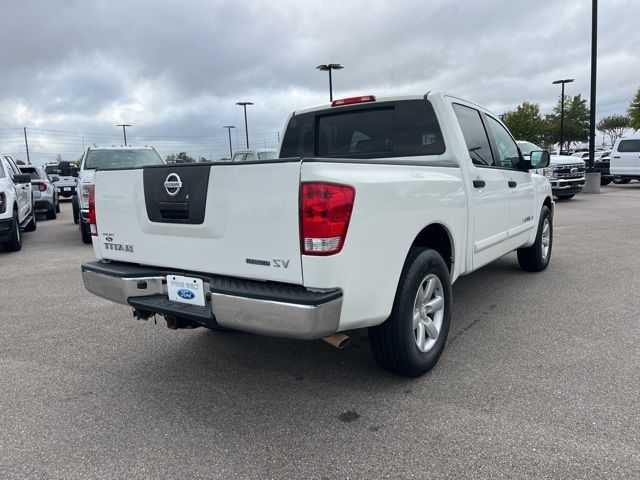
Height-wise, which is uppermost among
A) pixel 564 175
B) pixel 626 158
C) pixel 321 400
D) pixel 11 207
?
pixel 626 158

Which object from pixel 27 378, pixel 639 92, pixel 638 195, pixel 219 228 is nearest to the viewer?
pixel 219 228

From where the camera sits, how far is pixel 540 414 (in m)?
2.87

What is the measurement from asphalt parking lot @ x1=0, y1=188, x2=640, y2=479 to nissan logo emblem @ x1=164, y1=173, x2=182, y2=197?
1294 mm

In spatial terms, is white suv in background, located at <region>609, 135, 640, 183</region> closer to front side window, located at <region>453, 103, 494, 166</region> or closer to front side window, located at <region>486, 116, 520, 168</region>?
front side window, located at <region>486, 116, 520, 168</region>

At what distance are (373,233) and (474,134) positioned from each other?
224cm

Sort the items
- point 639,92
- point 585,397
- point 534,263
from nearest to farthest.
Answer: point 585,397
point 534,263
point 639,92

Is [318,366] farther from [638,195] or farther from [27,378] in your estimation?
[638,195]

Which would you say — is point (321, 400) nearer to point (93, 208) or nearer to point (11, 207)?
point (93, 208)

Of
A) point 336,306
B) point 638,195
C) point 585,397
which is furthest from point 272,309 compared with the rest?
point 638,195

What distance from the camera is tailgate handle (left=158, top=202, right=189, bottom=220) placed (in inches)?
117

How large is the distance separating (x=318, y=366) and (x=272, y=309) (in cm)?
123

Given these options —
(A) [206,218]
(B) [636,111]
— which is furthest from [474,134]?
(B) [636,111]

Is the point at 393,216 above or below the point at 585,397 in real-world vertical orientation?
above

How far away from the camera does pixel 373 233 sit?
2734 mm
